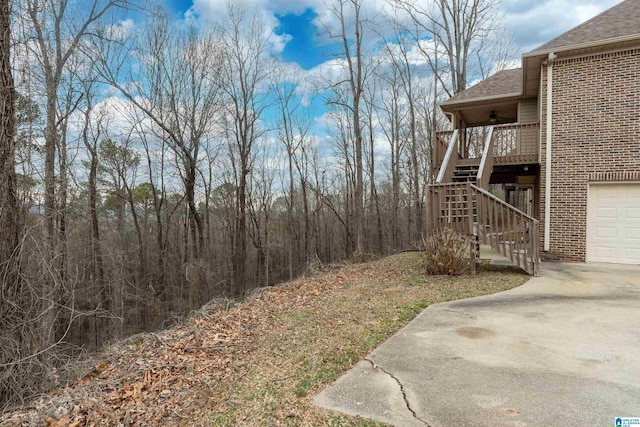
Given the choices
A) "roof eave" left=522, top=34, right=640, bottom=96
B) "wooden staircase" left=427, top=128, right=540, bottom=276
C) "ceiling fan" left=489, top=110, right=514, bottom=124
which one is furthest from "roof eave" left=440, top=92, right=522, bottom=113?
"wooden staircase" left=427, top=128, right=540, bottom=276

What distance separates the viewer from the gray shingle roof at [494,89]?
11.4m

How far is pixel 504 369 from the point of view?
10.3 feet

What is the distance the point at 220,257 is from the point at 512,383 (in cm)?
2193

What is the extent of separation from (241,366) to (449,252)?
5172 millimetres

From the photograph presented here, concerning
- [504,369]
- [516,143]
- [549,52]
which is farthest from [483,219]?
[549,52]

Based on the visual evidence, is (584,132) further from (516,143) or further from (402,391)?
(402,391)

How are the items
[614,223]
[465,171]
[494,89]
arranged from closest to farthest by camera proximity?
[614,223] → [465,171] → [494,89]

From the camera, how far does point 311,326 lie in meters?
4.82

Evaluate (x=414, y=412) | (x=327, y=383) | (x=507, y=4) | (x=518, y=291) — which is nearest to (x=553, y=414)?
(x=414, y=412)

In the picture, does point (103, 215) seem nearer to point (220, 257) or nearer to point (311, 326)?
point (220, 257)

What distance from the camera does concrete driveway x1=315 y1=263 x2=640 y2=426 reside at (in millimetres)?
2463

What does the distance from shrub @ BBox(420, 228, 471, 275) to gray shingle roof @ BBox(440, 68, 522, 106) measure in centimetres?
601

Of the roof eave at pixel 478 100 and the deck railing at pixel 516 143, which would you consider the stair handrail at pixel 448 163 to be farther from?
the roof eave at pixel 478 100

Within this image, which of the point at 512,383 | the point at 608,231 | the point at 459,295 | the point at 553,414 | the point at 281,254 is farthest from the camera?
the point at 281,254
